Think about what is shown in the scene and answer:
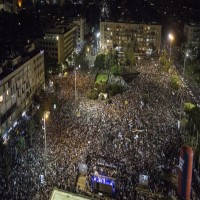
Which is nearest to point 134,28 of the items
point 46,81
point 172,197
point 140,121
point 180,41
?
point 180,41

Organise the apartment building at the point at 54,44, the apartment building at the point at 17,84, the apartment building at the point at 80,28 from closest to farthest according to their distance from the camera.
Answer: the apartment building at the point at 17,84
the apartment building at the point at 54,44
the apartment building at the point at 80,28

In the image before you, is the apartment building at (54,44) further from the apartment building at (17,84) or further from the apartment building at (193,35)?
the apartment building at (193,35)

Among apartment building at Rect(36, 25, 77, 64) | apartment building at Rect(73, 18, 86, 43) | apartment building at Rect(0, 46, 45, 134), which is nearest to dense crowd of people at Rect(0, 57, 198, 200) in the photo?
apartment building at Rect(0, 46, 45, 134)

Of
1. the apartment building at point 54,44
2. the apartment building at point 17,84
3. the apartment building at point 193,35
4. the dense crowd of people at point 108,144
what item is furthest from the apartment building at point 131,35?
the apartment building at point 17,84

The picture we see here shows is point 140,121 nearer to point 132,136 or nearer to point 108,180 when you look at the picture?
point 132,136

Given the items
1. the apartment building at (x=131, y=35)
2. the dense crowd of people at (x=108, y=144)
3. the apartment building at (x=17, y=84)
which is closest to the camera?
the dense crowd of people at (x=108, y=144)

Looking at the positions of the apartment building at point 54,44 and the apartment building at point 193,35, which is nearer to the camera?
the apartment building at point 54,44

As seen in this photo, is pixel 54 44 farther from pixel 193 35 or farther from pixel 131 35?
pixel 193 35
